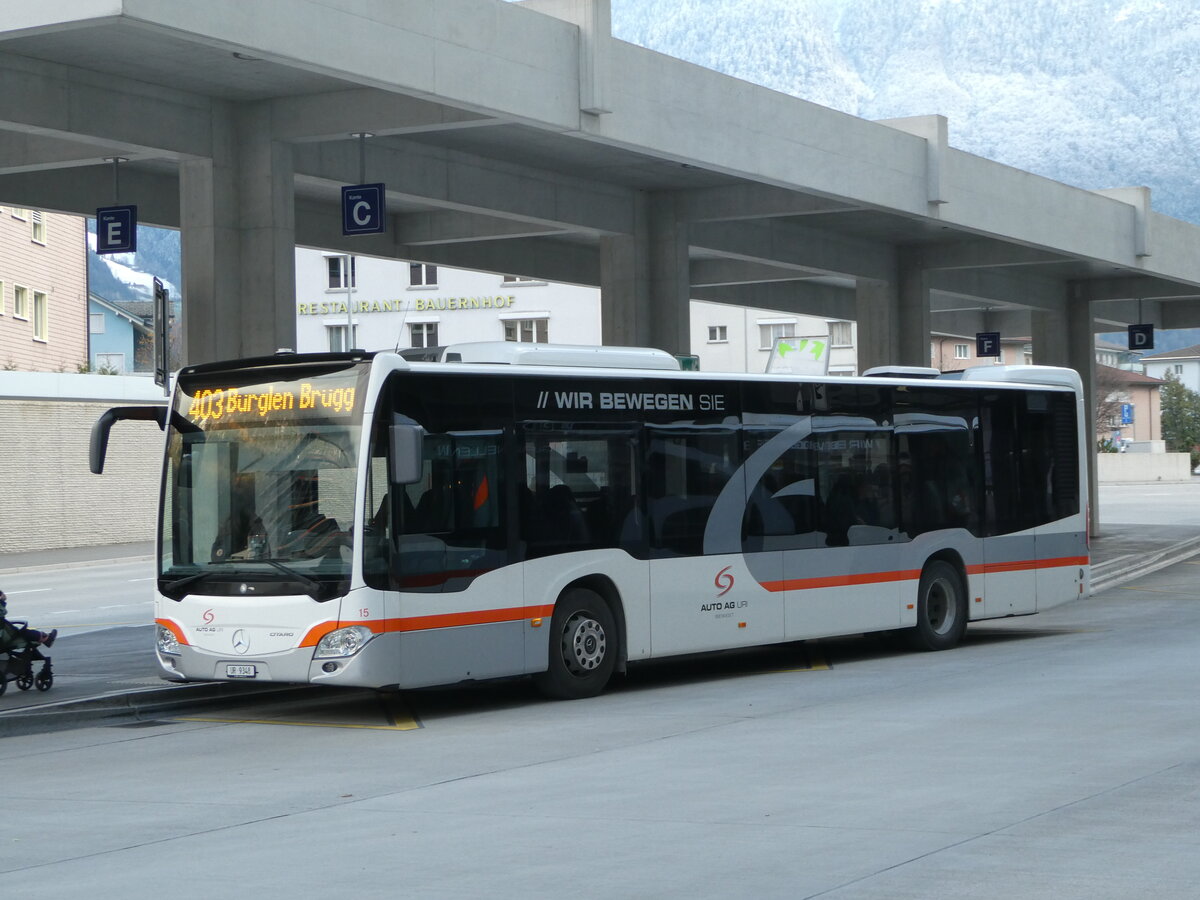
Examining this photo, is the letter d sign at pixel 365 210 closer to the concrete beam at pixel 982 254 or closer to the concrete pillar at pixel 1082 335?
the concrete beam at pixel 982 254

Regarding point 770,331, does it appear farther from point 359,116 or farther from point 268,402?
point 268,402

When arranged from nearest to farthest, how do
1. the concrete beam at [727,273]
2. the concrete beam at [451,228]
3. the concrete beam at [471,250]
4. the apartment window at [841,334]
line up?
1. the concrete beam at [471,250]
2. the concrete beam at [451,228]
3. the concrete beam at [727,273]
4. the apartment window at [841,334]

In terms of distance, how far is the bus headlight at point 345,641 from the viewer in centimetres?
1291

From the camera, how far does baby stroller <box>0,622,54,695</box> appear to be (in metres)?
14.8

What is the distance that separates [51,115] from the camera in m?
17.1

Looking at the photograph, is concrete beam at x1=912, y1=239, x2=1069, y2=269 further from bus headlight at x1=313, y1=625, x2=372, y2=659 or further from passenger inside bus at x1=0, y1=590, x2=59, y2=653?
bus headlight at x1=313, y1=625, x2=372, y2=659

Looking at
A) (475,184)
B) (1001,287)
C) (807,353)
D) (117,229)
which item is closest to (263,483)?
(117,229)

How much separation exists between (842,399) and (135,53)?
7.72 m

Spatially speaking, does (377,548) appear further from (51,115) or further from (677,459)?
(51,115)

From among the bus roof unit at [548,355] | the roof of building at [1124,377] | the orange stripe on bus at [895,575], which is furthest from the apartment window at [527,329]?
the roof of building at [1124,377]

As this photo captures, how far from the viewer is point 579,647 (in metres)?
14.6

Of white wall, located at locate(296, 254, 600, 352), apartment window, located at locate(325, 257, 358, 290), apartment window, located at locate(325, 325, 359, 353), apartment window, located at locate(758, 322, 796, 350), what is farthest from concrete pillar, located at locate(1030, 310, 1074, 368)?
apartment window, located at locate(325, 325, 359, 353)

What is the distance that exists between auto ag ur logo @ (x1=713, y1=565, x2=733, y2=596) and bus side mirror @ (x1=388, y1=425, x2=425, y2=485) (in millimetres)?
3774

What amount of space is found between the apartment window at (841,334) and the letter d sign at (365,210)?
6494cm
